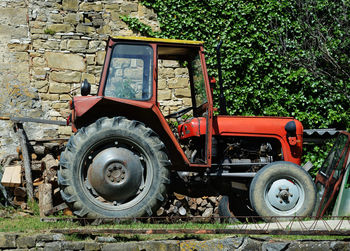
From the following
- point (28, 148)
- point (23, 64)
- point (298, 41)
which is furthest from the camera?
point (298, 41)

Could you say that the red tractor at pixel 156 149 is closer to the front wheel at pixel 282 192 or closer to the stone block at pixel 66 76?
the front wheel at pixel 282 192

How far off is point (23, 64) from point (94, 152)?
3.43m

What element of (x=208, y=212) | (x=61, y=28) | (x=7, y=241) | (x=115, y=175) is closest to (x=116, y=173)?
(x=115, y=175)

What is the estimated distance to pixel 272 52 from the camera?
711 cm

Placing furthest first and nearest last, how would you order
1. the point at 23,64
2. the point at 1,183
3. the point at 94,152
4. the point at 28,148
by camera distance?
the point at 23,64
the point at 28,148
the point at 1,183
the point at 94,152

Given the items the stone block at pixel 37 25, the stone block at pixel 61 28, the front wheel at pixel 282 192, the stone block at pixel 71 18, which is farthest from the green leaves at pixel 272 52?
the front wheel at pixel 282 192

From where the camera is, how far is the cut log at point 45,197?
5258 mm

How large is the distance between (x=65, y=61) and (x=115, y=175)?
3583 mm

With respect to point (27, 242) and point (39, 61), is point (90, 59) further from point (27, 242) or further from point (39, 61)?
point (27, 242)

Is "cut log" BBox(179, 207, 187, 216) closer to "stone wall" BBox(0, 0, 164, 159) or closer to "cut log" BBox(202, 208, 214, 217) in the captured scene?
"cut log" BBox(202, 208, 214, 217)

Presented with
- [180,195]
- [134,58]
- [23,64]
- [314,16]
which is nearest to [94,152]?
[134,58]

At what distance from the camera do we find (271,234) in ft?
10.4

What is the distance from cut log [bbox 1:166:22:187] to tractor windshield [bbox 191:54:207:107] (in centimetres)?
278

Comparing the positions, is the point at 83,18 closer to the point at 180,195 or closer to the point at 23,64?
the point at 23,64
